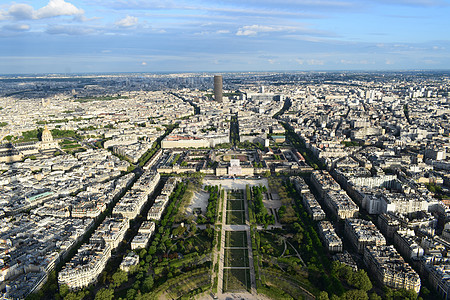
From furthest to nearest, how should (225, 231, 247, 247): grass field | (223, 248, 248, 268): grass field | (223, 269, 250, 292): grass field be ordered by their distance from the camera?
1. (225, 231, 247, 247): grass field
2. (223, 248, 248, 268): grass field
3. (223, 269, 250, 292): grass field

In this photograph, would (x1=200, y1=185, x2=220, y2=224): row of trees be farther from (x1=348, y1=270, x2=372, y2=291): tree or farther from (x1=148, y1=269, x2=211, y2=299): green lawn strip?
(x1=348, y1=270, x2=372, y2=291): tree

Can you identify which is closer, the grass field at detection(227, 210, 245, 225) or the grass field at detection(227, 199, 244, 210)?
the grass field at detection(227, 210, 245, 225)

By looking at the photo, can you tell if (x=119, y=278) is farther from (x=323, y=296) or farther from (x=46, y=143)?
(x=46, y=143)

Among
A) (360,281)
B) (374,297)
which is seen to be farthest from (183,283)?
(374,297)

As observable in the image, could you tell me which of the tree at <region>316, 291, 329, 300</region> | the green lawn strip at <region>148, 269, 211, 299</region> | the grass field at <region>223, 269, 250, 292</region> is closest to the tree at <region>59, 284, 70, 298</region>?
the green lawn strip at <region>148, 269, 211, 299</region>

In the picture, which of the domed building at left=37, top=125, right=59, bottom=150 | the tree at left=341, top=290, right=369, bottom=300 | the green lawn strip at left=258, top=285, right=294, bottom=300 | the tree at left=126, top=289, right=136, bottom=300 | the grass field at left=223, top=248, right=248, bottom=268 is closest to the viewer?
the tree at left=341, top=290, right=369, bottom=300

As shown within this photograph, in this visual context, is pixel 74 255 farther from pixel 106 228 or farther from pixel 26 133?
pixel 26 133

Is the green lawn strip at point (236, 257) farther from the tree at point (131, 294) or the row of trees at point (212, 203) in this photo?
the tree at point (131, 294)

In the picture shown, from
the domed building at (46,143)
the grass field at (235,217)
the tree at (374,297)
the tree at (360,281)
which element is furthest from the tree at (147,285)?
the domed building at (46,143)
